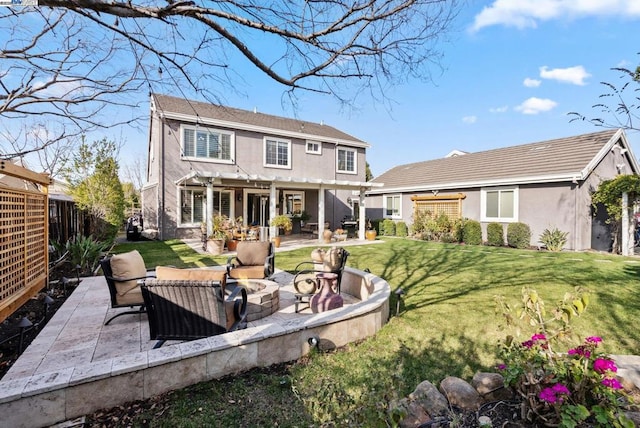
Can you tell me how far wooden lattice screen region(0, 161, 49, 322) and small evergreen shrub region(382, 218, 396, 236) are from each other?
15597 millimetres

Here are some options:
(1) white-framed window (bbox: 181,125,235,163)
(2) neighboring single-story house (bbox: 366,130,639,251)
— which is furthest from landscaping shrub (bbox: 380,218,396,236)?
(1) white-framed window (bbox: 181,125,235,163)

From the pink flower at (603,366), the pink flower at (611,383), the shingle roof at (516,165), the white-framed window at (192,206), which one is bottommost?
the pink flower at (611,383)

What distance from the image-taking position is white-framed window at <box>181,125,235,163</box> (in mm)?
14688

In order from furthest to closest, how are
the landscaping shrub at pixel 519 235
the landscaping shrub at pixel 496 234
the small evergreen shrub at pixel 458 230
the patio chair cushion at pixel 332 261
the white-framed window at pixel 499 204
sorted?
1. the small evergreen shrub at pixel 458 230
2. the white-framed window at pixel 499 204
3. the landscaping shrub at pixel 496 234
4. the landscaping shrub at pixel 519 235
5. the patio chair cushion at pixel 332 261

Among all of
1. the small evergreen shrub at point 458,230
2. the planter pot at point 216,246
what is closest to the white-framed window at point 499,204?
the small evergreen shrub at point 458,230

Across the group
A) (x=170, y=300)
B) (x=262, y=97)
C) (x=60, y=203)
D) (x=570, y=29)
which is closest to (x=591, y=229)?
(x=570, y=29)

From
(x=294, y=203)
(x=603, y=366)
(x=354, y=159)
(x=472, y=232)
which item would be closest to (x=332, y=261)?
(x=603, y=366)

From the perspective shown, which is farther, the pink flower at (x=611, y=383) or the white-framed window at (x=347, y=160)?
the white-framed window at (x=347, y=160)

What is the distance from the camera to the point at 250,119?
57.7 feet

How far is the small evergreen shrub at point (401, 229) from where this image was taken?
17812 millimetres

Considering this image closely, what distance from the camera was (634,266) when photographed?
8.72 m

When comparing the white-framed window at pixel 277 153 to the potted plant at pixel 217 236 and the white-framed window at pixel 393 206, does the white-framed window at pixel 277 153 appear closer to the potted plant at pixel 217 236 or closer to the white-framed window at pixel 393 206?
the potted plant at pixel 217 236

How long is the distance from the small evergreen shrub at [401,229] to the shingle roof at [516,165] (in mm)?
2415

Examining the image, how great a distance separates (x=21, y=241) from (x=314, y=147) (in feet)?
49.1
